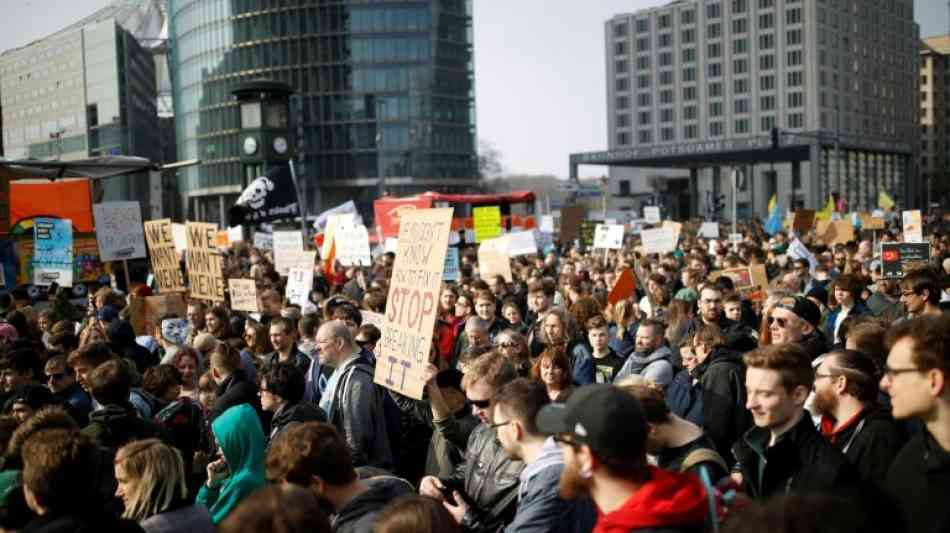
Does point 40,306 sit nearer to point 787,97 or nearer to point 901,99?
point 787,97

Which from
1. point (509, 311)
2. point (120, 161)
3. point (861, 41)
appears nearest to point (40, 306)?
point (120, 161)

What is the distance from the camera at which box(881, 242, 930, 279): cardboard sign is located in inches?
445

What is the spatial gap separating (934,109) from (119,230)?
16621 centimetres

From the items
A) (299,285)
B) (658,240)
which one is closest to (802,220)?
(658,240)

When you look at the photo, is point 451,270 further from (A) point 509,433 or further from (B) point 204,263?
(A) point 509,433

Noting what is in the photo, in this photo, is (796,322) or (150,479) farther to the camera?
(796,322)

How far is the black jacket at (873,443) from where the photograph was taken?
4434 mm

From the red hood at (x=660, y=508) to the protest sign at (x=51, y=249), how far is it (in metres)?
11.6

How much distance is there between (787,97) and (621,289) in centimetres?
12684

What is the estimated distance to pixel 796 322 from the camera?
753 centimetres

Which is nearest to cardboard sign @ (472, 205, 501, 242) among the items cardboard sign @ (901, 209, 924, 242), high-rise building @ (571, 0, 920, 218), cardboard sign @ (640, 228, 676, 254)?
cardboard sign @ (640, 228, 676, 254)

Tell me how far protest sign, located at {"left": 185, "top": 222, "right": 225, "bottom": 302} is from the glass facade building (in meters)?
74.2

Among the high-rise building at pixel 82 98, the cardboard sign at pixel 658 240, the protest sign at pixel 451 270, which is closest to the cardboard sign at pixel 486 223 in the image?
the cardboard sign at pixel 658 240

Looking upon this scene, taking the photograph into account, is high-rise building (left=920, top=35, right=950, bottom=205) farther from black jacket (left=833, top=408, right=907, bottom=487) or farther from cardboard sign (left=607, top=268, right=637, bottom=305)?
black jacket (left=833, top=408, right=907, bottom=487)
